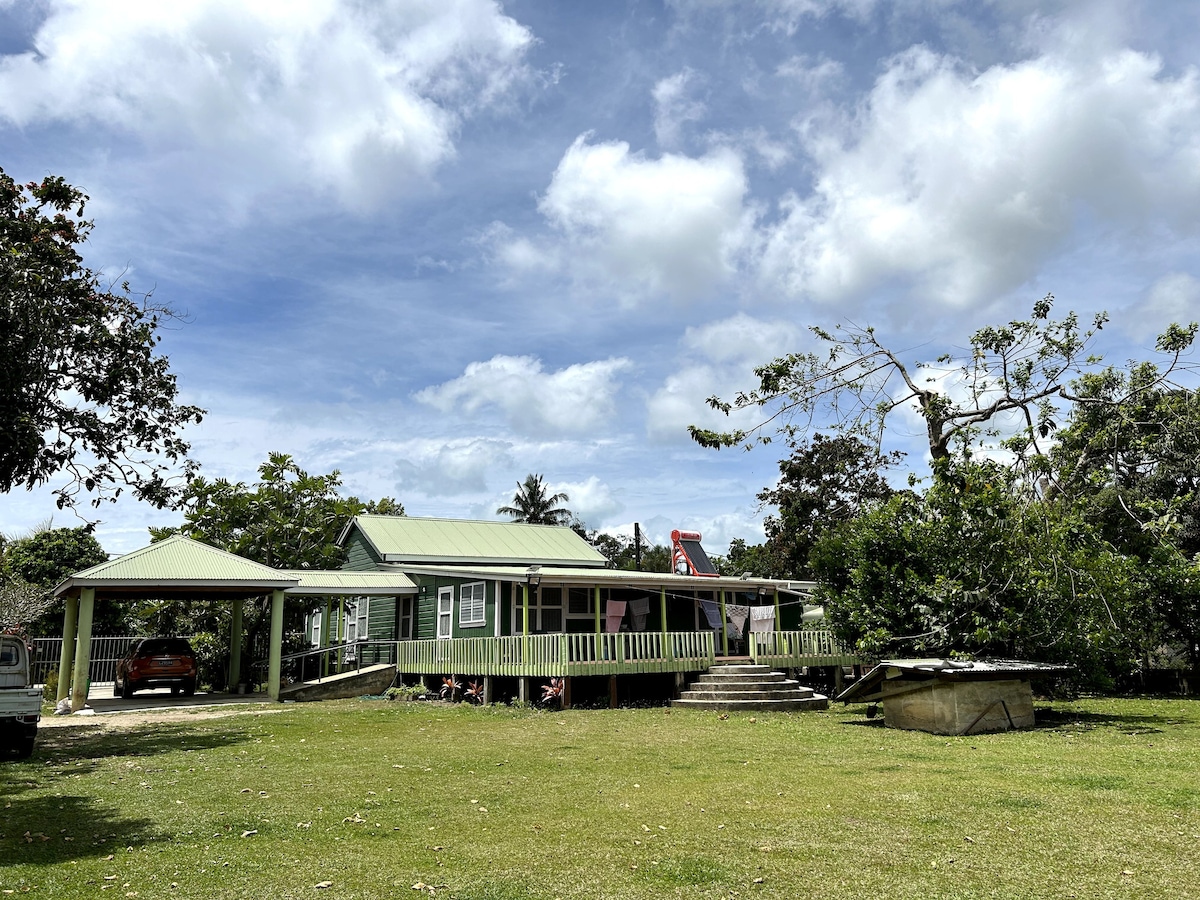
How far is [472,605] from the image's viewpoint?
80.9ft

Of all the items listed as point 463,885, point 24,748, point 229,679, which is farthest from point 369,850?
point 229,679

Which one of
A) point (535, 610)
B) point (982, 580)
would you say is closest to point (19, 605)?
point (535, 610)

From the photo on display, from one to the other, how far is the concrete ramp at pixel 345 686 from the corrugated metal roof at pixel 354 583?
2.26m

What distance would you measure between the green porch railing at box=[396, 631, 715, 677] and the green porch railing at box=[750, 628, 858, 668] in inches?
66.0

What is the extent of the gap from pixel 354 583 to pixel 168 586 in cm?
668

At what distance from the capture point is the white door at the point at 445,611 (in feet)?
84.5

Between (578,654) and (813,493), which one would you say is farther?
(813,493)

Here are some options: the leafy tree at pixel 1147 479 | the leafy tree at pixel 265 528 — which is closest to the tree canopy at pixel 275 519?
the leafy tree at pixel 265 528

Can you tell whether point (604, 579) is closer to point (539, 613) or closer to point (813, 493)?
point (539, 613)

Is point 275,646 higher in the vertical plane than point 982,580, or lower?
lower

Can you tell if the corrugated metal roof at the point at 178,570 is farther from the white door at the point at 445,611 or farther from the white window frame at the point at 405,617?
the white window frame at the point at 405,617

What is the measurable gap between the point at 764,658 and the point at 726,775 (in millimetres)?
12556

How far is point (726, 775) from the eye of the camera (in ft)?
32.3

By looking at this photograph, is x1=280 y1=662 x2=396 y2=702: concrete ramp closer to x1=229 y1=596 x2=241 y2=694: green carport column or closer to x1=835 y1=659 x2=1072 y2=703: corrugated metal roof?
x1=229 y1=596 x2=241 y2=694: green carport column
